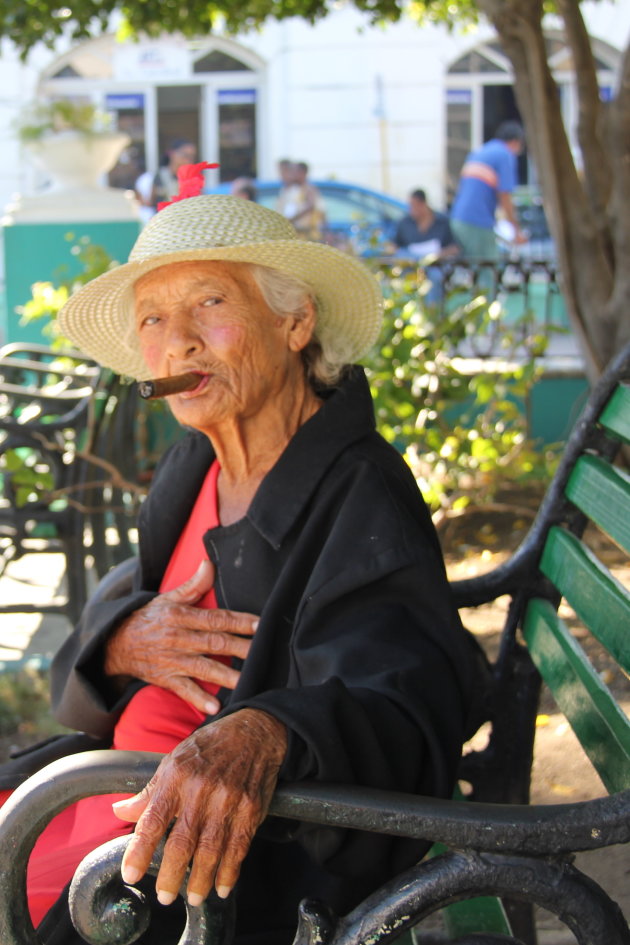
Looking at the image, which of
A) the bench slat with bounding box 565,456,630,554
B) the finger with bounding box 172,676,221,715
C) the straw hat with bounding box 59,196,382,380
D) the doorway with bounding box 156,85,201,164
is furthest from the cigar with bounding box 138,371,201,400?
the doorway with bounding box 156,85,201,164

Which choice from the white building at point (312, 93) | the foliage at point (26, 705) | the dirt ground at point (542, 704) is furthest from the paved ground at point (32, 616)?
the white building at point (312, 93)

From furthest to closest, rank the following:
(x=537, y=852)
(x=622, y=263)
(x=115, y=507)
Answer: (x=622, y=263) < (x=115, y=507) < (x=537, y=852)

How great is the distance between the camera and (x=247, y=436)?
6.48 ft

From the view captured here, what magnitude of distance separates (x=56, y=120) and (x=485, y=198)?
4401 mm

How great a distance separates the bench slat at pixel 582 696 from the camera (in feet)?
4.74

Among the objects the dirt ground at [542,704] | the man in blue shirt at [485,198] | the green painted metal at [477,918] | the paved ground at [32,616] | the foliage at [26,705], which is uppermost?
the man in blue shirt at [485,198]

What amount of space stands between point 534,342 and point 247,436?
352 cm

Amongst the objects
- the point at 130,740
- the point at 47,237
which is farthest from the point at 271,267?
the point at 47,237

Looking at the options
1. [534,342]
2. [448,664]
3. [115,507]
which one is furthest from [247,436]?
[534,342]

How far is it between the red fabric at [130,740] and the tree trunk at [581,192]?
2.94m

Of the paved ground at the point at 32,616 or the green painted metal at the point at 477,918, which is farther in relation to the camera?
the paved ground at the point at 32,616

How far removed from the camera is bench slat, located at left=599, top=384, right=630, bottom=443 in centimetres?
178

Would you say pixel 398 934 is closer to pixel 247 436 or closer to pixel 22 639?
pixel 247 436

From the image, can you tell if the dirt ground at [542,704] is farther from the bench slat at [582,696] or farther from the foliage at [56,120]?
the foliage at [56,120]
